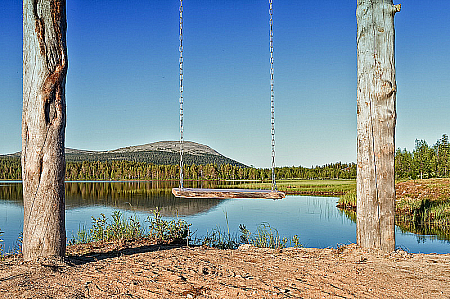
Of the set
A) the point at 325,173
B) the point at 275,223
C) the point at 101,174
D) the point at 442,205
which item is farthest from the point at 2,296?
the point at 101,174

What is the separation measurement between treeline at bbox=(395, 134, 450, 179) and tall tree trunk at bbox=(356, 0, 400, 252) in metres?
33.2

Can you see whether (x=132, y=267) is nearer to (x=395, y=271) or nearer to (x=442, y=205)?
(x=395, y=271)

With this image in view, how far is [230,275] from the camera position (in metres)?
3.98

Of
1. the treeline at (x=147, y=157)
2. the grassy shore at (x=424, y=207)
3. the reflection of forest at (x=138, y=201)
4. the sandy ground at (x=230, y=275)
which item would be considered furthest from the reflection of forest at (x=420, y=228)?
the treeline at (x=147, y=157)

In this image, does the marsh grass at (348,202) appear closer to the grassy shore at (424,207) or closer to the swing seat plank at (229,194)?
the grassy shore at (424,207)

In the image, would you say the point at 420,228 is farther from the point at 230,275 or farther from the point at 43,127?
the point at 43,127

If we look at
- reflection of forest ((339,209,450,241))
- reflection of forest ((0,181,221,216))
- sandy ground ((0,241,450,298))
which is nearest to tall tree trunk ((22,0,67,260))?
sandy ground ((0,241,450,298))

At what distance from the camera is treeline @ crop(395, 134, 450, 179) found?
36.4 m

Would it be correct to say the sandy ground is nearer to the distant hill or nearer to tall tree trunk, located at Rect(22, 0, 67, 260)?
tall tree trunk, located at Rect(22, 0, 67, 260)

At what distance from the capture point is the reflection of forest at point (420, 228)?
36.4 feet

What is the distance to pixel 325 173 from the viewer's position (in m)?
43.2

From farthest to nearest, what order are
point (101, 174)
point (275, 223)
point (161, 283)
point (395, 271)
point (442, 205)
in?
point (101, 174), point (275, 223), point (442, 205), point (395, 271), point (161, 283)

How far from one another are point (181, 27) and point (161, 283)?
3561mm

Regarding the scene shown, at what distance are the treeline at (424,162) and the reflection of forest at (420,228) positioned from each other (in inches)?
954
